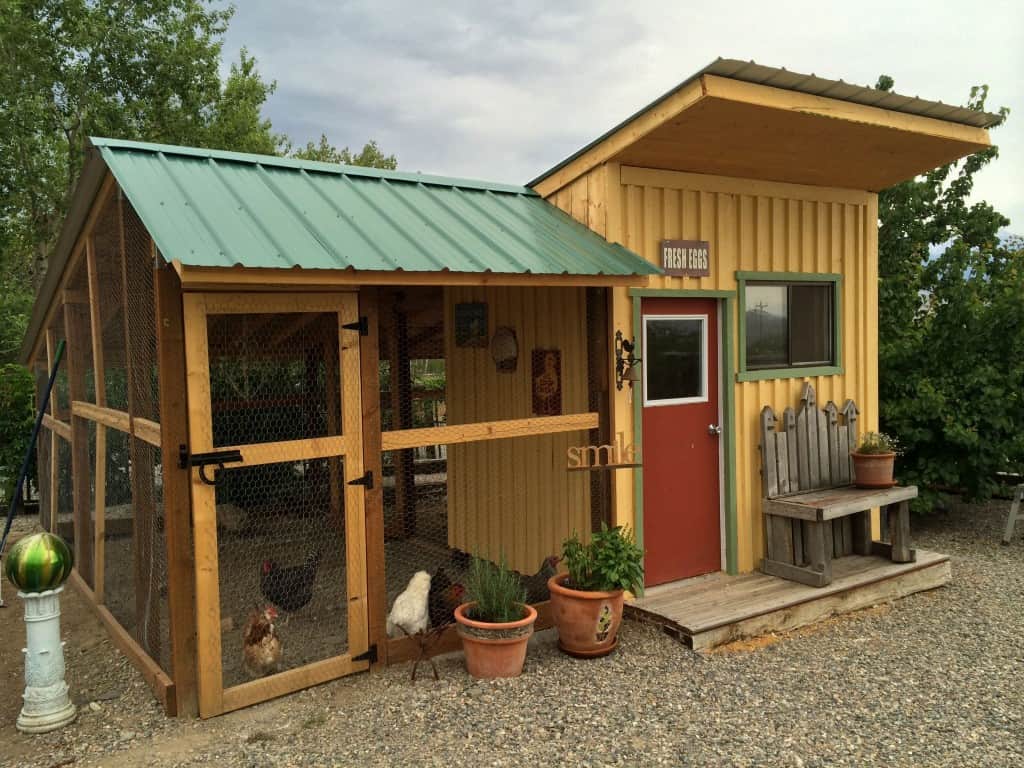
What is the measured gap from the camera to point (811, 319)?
239 inches

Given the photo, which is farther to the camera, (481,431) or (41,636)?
(481,431)

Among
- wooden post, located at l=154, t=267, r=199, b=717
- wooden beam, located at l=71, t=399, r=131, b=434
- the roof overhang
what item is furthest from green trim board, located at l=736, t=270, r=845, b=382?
wooden beam, located at l=71, t=399, r=131, b=434

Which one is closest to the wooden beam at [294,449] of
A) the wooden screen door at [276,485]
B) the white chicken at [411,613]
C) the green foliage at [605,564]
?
the wooden screen door at [276,485]

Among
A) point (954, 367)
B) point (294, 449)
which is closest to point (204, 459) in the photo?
point (294, 449)

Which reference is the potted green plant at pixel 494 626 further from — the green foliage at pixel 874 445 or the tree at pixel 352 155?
the tree at pixel 352 155

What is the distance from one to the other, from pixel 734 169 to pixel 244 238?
3.47 metres

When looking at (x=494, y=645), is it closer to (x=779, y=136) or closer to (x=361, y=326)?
(x=361, y=326)

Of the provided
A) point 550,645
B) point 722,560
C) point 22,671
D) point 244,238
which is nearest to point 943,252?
point 722,560

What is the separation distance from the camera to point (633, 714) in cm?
368

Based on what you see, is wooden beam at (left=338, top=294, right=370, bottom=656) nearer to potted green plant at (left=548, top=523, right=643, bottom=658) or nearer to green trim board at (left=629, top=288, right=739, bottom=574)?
potted green plant at (left=548, top=523, right=643, bottom=658)

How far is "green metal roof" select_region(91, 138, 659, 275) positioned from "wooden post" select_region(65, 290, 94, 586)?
77.8 inches

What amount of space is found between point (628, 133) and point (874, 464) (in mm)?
3075

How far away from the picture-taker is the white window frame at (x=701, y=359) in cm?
519

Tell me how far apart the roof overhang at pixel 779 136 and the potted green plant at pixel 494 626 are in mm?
2753
